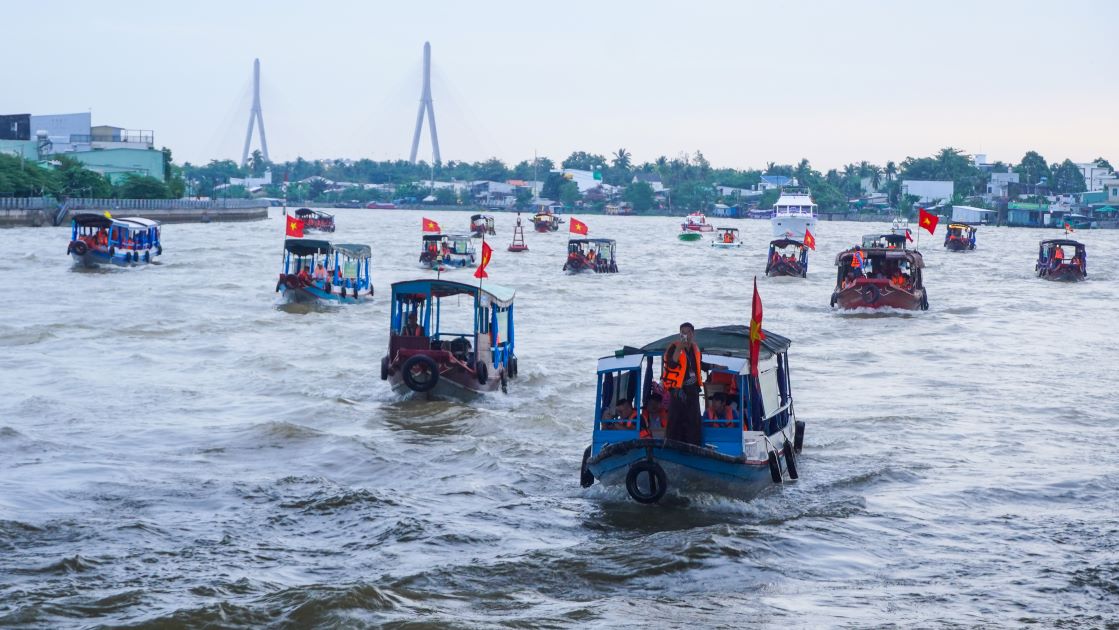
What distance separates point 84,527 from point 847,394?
40.9 ft

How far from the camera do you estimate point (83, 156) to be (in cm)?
9481

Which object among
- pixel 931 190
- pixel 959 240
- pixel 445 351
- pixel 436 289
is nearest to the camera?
pixel 445 351

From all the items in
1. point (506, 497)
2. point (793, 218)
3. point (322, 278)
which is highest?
point (793, 218)

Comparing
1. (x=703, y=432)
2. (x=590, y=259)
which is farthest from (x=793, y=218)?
(x=703, y=432)

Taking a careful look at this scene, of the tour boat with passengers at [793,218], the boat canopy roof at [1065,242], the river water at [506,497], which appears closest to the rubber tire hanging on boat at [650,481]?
the river water at [506,497]

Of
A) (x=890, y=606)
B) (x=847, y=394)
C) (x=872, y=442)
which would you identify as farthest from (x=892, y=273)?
(x=890, y=606)

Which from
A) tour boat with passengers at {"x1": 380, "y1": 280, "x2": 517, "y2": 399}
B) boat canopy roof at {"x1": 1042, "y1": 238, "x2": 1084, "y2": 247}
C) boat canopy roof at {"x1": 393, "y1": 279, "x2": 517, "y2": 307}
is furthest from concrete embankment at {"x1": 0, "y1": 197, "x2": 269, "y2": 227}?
boat canopy roof at {"x1": 393, "y1": 279, "x2": 517, "y2": 307}

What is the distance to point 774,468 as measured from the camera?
12.6m

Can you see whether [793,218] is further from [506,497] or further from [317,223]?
[506,497]

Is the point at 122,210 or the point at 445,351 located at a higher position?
the point at 122,210

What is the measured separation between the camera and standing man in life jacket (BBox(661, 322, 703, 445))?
11.6 metres

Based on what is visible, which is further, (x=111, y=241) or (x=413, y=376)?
(x=111, y=241)

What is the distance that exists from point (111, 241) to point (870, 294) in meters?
26.4

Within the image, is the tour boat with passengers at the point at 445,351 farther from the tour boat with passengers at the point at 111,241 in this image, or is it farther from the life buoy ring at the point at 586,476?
the tour boat with passengers at the point at 111,241
